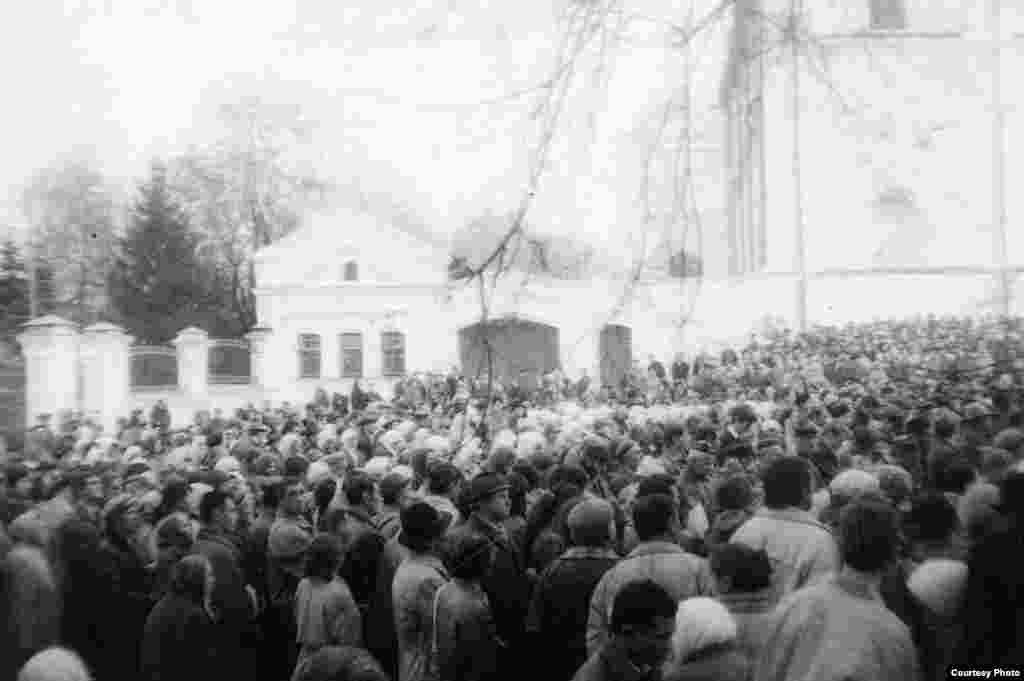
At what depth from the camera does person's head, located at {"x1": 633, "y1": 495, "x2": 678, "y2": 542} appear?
562 centimetres

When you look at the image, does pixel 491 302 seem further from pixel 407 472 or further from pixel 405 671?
pixel 407 472

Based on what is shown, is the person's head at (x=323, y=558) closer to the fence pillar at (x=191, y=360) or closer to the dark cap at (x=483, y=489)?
the dark cap at (x=483, y=489)

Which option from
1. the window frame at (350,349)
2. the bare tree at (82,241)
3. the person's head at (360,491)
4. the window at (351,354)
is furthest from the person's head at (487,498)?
the window at (351,354)

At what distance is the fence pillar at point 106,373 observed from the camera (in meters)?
26.6

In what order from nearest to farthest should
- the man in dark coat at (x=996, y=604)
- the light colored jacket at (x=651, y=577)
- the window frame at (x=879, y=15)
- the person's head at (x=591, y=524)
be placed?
the man in dark coat at (x=996, y=604), the light colored jacket at (x=651, y=577), the person's head at (x=591, y=524), the window frame at (x=879, y=15)

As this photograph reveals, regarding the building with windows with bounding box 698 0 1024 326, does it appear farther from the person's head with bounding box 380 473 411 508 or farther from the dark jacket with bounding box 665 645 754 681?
the person's head with bounding box 380 473 411 508

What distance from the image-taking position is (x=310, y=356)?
42031 mm

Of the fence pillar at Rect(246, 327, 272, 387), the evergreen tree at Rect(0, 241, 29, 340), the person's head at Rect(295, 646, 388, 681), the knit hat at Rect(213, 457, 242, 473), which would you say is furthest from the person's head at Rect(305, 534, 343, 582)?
the fence pillar at Rect(246, 327, 272, 387)

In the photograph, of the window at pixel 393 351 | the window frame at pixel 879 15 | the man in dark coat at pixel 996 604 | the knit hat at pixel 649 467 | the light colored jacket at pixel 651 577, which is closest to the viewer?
the man in dark coat at pixel 996 604

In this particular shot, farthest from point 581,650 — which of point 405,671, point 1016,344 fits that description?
point 1016,344

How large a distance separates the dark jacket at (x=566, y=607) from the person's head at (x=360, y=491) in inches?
83.5

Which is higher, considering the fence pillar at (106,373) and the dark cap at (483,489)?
the fence pillar at (106,373)

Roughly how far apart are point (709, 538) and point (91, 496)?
468 cm

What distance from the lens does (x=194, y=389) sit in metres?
31.9
